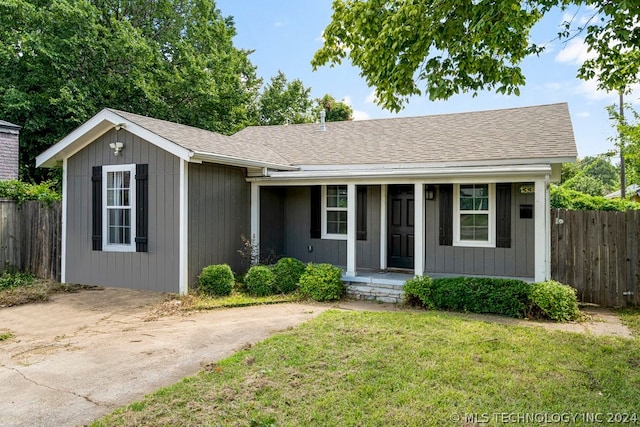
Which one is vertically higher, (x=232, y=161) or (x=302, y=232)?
(x=232, y=161)

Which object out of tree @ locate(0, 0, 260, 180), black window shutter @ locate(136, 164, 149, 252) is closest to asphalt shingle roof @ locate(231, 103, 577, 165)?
black window shutter @ locate(136, 164, 149, 252)

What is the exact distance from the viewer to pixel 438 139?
1021cm

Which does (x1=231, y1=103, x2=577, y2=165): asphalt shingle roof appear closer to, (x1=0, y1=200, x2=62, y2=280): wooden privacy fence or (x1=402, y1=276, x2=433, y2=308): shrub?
(x1=402, y1=276, x2=433, y2=308): shrub

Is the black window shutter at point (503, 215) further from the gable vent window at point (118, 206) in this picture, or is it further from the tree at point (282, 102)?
the tree at point (282, 102)

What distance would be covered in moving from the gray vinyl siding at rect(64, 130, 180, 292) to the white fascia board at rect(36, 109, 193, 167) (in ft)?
0.47

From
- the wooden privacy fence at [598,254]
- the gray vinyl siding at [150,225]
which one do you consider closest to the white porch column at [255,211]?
the gray vinyl siding at [150,225]

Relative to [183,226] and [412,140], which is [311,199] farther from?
[183,226]

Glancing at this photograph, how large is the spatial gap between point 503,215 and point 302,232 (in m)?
4.79

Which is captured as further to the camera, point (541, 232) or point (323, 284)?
point (323, 284)

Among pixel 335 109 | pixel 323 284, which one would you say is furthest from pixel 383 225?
pixel 335 109

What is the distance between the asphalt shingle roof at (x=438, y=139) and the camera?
873 cm

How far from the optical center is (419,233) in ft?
26.1

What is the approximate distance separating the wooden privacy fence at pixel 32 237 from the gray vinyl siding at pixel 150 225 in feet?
1.91

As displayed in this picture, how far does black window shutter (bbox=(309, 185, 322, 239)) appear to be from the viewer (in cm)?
1042
